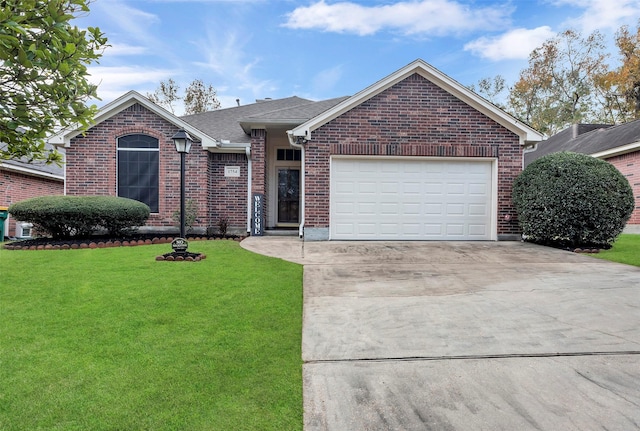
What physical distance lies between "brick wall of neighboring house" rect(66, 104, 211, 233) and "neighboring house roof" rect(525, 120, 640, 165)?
626 inches

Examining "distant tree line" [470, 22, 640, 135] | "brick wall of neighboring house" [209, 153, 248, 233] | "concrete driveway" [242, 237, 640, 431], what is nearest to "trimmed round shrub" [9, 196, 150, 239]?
"brick wall of neighboring house" [209, 153, 248, 233]

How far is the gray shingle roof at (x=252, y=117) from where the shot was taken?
1136 cm

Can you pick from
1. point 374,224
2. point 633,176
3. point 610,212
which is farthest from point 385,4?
point 633,176

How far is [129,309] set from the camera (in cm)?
446

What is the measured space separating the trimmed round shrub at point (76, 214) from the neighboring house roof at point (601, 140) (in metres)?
17.8

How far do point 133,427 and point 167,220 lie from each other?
9.78 meters

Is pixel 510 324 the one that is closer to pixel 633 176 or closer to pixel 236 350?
pixel 236 350

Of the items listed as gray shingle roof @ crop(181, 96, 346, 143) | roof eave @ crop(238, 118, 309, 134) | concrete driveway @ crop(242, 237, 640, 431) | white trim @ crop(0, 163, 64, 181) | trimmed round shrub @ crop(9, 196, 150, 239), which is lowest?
concrete driveway @ crop(242, 237, 640, 431)

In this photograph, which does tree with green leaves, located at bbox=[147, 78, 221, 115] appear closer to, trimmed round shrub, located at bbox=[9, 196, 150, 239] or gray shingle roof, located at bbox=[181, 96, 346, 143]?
gray shingle roof, located at bbox=[181, 96, 346, 143]

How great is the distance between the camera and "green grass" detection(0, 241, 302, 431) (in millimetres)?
2508

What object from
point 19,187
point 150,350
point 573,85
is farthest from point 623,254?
point 573,85

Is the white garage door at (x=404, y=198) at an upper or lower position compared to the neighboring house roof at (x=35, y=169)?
lower

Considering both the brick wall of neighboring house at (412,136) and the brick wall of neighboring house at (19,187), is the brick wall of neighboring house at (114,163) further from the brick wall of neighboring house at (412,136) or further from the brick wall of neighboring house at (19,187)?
the brick wall of neighboring house at (19,187)

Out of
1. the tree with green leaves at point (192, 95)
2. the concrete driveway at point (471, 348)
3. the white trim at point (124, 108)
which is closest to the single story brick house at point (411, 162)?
the white trim at point (124, 108)
